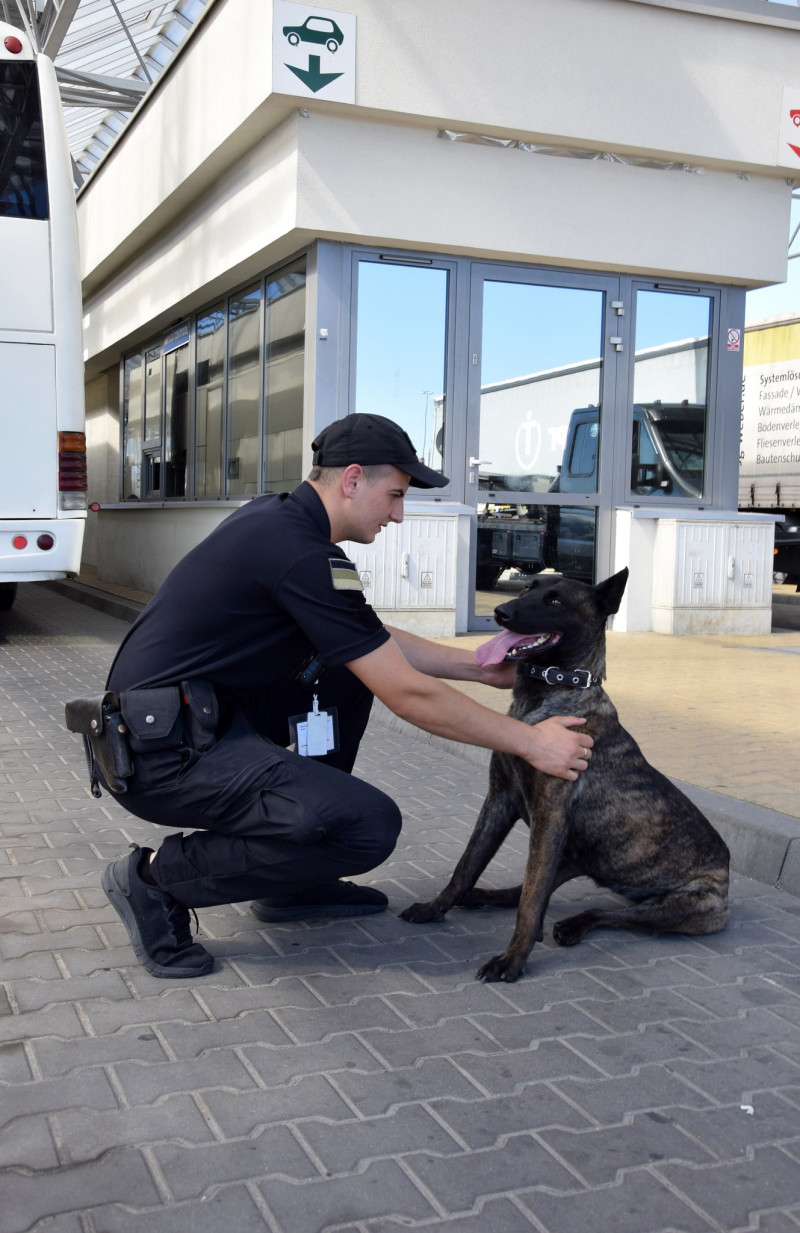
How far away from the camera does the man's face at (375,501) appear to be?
Answer: 11.5 ft

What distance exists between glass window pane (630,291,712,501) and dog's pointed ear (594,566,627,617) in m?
8.37

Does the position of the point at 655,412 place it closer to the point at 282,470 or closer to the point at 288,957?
the point at 282,470

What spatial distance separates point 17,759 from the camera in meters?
6.28

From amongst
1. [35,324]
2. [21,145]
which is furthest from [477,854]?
[21,145]

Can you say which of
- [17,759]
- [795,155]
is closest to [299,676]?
[17,759]

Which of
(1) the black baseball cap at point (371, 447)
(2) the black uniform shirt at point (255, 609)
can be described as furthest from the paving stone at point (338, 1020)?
(1) the black baseball cap at point (371, 447)

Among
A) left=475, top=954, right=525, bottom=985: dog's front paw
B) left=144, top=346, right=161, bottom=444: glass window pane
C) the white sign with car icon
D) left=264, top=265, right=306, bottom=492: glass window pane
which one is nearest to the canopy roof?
left=144, top=346, right=161, bottom=444: glass window pane

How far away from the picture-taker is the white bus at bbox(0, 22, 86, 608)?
31.5 feet

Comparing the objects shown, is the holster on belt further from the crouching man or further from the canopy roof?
the canopy roof

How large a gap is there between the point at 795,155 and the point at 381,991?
1037cm

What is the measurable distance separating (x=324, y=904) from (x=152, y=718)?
3.46 feet

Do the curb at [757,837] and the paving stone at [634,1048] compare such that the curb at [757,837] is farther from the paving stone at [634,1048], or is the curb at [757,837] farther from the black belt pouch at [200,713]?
the black belt pouch at [200,713]

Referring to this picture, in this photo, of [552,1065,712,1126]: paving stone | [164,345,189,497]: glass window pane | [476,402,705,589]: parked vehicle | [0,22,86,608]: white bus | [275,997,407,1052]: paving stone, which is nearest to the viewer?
[552,1065,712,1126]: paving stone

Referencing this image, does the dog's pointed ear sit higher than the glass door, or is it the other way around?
the glass door
